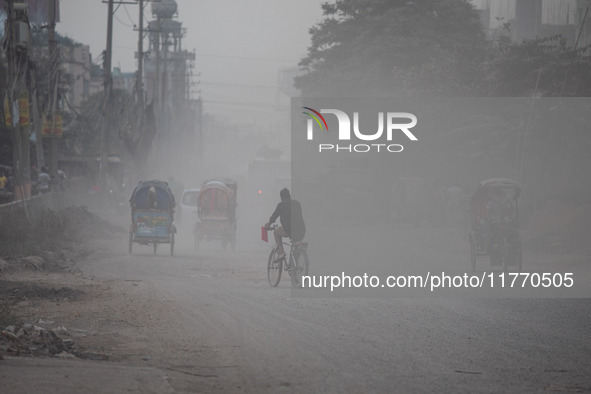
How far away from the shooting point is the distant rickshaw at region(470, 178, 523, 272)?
20.5m

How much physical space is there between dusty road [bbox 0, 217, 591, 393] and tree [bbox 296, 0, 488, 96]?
39.8 m

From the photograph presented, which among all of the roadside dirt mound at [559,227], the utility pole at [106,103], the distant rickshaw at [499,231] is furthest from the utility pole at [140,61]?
the distant rickshaw at [499,231]

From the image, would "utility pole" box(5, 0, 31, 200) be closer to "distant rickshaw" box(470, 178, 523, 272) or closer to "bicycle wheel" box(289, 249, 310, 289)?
"bicycle wheel" box(289, 249, 310, 289)

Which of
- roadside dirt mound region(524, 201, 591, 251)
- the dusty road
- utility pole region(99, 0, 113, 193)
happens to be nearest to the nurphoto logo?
roadside dirt mound region(524, 201, 591, 251)

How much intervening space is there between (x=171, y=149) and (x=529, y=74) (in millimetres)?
62549

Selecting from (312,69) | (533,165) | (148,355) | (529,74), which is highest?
(312,69)

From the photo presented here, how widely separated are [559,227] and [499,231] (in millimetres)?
11735

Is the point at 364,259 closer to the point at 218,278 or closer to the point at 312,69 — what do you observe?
the point at 218,278

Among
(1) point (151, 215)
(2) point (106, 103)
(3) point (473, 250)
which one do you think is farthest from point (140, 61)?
(3) point (473, 250)

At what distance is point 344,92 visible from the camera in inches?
2314

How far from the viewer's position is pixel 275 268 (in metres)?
18.0

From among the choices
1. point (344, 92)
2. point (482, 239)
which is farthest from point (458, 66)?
point (482, 239)

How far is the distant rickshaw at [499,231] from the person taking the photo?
2047 cm

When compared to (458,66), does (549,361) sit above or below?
below
